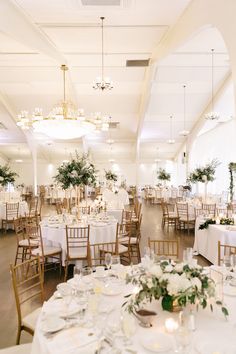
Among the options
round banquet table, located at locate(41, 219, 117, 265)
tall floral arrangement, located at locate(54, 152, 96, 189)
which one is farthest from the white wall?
round banquet table, located at locate(41, 219, 117, 265)

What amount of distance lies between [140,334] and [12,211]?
27.3 ft

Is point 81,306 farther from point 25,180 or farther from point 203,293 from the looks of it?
point 25,180

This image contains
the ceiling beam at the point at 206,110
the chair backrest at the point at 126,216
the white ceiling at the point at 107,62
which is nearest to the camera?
the white ceiling at the point at 107,62

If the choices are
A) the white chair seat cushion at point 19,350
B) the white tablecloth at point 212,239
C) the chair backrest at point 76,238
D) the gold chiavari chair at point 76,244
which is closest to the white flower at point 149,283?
the white chair seat cushion at point 19,350

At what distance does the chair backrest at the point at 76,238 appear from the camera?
5193 millimetres

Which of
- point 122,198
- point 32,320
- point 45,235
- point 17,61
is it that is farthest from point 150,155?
point 32,320

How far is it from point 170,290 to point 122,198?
9295 mm

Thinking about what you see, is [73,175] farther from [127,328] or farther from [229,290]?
[127,328]

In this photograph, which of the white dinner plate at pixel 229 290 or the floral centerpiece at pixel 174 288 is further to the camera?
the white dinner plate at pixel 229 290

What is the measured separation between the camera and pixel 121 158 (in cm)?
2355

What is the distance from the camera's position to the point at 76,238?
5.27 metres

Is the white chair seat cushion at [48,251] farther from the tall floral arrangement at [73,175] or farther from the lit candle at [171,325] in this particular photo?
the lit candle at [171,325]

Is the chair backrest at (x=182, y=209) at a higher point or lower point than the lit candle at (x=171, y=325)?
higher

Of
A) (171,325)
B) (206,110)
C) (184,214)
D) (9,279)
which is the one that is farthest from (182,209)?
(171,325)
